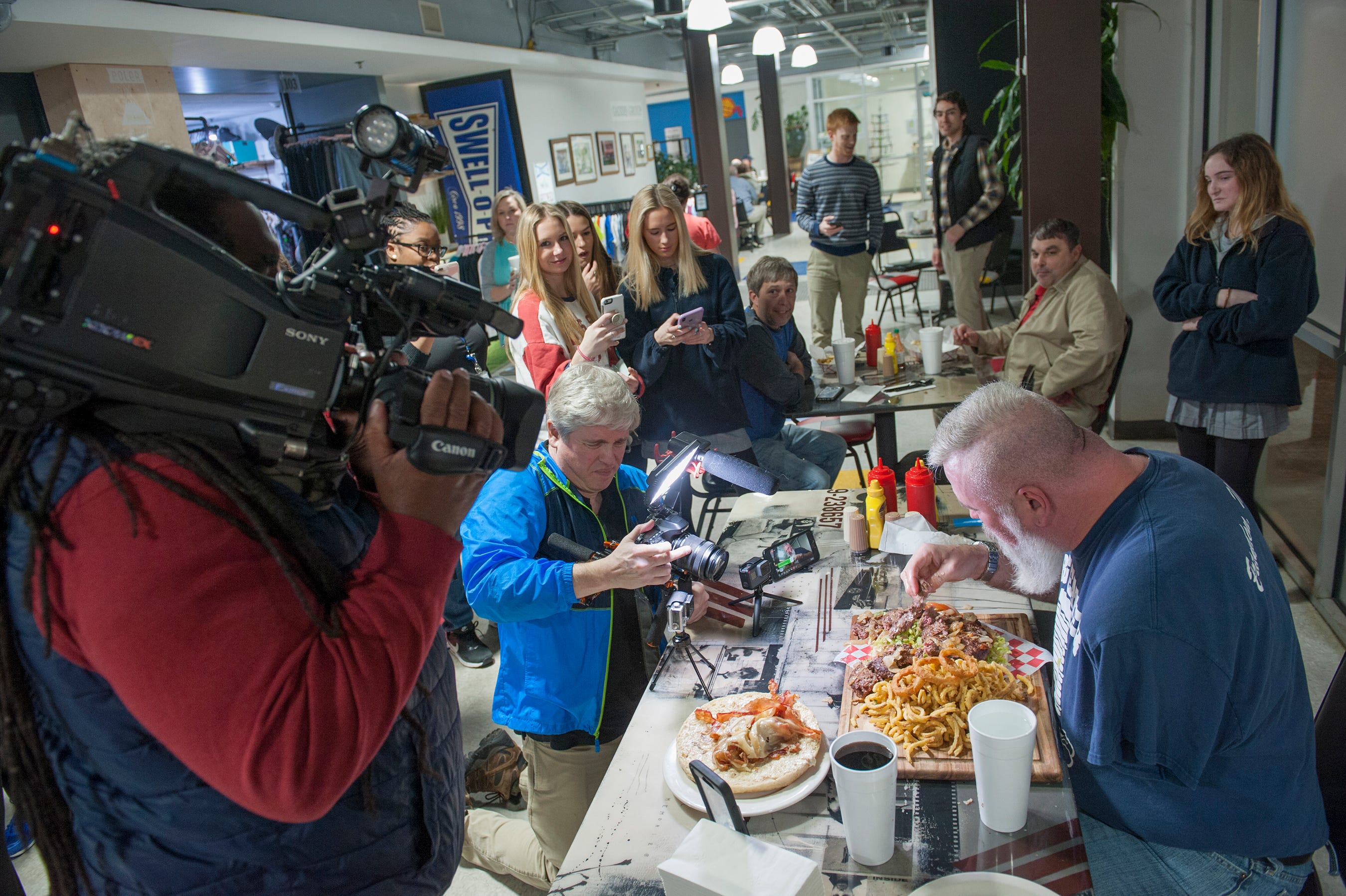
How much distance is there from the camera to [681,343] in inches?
140

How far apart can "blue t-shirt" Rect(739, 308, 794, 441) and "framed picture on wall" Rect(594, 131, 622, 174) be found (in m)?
8.89

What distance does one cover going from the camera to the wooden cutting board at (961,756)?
4.80 feet

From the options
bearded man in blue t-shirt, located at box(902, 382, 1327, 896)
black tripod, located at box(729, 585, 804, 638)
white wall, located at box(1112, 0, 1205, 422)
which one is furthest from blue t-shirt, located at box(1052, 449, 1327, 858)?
white wall, located at box(1112, 0, 1205, 422)

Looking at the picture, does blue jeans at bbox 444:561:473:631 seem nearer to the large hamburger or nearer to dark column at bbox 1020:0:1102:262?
the large hamburger

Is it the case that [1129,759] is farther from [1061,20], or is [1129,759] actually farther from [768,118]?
[768,118]

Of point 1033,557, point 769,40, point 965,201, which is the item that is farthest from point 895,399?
point 769,40

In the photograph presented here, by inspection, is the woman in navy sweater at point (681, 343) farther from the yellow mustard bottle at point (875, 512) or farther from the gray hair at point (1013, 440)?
the gray hair at point (1013, 440)

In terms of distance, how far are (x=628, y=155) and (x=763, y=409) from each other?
1049 cm

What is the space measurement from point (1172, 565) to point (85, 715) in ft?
4.75

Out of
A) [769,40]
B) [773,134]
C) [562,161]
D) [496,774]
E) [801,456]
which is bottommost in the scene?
[496,774]

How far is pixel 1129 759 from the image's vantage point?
4.71 feet

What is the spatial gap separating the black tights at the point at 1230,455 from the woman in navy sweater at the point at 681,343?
70.4 inches

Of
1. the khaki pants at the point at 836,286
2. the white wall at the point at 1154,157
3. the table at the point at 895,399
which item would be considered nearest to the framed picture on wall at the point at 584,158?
the khaki pants at the point at 836,286

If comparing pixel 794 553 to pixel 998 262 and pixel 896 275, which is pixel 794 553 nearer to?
pixel 998 262
